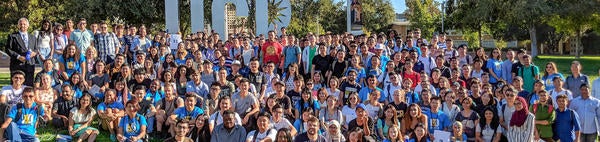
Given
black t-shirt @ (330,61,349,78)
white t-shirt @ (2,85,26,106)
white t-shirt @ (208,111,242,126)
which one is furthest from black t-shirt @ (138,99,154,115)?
black t-shirt @ (330,61,349,78)

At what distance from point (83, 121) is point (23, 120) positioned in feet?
3.31

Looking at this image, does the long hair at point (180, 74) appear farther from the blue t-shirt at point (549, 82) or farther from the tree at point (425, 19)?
the tree at point (425, 19)

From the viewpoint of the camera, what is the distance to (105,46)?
11648 millimetres

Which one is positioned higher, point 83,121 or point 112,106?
point 112,106

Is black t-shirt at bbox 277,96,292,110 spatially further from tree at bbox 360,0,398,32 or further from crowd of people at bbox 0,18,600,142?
tree at bbox 360,0,398,32

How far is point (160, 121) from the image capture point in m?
9.09

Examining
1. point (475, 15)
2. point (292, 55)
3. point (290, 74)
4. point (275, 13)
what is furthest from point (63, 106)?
point (475, 15)

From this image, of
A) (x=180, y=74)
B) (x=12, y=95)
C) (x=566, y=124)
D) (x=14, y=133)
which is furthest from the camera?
(x=180, y=74)

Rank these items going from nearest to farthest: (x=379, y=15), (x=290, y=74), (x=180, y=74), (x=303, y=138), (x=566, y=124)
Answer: (x=303, y=138) → (x=566, y=124) → (x=180, y=74) → (x=290, y=74) → (x=379, y=15)

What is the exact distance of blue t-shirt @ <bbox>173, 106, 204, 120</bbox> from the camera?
8656 mm

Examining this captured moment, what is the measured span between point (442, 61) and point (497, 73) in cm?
109

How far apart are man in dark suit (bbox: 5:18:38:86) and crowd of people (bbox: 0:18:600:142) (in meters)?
0.02

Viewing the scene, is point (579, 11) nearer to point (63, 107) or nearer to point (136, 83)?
point (136, 83)

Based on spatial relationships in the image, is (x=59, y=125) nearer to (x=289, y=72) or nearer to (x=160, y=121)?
(x=160, y=121)
